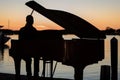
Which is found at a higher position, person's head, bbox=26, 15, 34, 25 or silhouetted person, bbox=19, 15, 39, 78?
person's head, bbox=26, 15, 34, 25

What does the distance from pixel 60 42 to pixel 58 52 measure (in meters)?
0.30

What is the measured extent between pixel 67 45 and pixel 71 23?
1.06m

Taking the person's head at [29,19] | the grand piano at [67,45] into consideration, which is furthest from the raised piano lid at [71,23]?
the person's head at [29,19]

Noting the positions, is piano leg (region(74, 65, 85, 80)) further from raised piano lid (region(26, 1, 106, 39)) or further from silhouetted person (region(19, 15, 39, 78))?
silhouetted person (region(19, 15, 39, 78))

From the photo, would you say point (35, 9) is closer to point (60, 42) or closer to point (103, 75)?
point (60, 42)

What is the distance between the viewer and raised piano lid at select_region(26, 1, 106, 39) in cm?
1059

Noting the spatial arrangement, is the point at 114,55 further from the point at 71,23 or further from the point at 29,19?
the point at 29,19

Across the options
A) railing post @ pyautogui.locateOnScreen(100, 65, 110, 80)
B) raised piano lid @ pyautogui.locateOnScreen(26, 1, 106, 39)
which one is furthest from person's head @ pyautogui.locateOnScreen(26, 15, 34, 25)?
railing post @ pyautogui.locateOnScreen(100, 65, 110, 80)

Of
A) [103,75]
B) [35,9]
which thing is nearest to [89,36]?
[35,9]

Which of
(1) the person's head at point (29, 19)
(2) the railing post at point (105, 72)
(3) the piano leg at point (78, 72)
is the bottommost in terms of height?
(2) the railing post at point (105, 72)

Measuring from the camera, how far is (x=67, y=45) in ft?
33.1

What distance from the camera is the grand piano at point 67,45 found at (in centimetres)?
996

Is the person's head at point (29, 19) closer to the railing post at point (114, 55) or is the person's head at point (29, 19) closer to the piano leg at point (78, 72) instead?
the piano leg at point (78, 72)

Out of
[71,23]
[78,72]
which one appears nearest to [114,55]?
[71,23]
